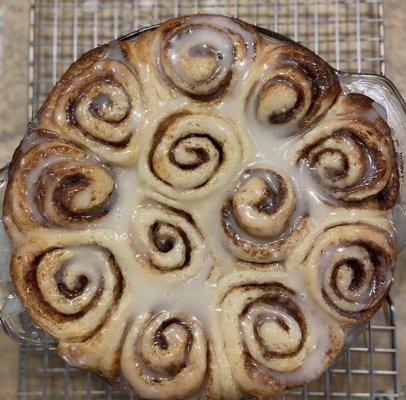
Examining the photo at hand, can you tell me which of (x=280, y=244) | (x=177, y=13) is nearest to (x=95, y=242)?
(x=280, y=244)

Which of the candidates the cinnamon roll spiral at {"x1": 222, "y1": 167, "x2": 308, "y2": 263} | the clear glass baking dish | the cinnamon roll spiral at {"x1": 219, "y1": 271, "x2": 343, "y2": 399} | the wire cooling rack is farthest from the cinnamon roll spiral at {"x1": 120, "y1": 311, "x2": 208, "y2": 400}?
the wire cooling rack

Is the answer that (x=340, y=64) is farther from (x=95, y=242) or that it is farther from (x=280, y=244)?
(x=95, y=242)

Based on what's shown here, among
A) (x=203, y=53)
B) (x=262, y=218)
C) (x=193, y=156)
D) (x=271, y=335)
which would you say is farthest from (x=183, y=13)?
(x=271, y=335)

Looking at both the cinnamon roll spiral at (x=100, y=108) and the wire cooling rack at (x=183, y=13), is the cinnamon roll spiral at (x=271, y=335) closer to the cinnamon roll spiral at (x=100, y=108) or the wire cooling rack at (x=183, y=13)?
the cinnamon roll spiral at (x=100, y=108)

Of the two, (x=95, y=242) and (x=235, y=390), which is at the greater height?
(x=95, y=242)

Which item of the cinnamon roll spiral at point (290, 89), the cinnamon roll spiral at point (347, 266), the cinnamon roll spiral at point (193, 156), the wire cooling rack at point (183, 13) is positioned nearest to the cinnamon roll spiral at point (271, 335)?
the cinnamon roll spiral at point (347, 266)

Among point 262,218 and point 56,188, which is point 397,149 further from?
point 56,188

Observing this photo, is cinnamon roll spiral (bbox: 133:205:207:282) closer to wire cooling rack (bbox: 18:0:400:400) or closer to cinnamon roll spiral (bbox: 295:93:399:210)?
cinnamon roll spiral (bbox: 295:93:399:210)
